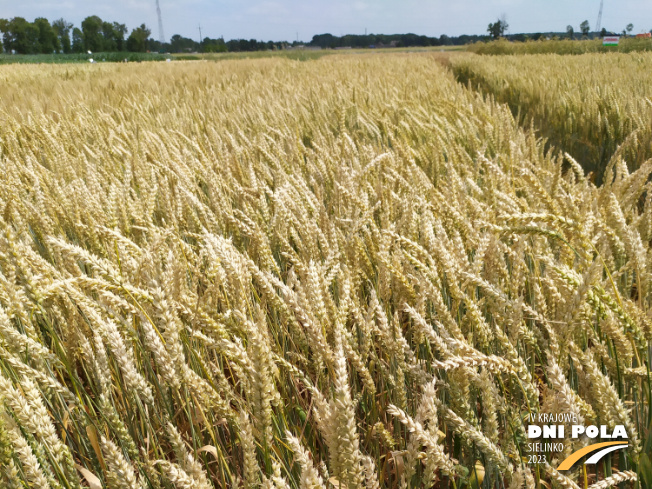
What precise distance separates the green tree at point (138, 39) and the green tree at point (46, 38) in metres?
12.8

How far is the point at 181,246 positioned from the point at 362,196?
53cm

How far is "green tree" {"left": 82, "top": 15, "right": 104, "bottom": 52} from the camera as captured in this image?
225ft

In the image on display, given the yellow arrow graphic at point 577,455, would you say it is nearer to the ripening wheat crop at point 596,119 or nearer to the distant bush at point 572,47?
the ripening wheat crop at point 596,119

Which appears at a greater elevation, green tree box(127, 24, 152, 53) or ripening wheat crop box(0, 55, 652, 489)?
green tree box(127, 24, 152, 53)

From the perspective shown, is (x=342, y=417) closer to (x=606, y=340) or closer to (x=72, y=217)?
(x=606, y=340)

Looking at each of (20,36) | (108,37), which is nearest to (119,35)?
(108,37)

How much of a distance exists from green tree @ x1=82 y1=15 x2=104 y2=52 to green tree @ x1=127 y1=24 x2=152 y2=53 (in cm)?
490

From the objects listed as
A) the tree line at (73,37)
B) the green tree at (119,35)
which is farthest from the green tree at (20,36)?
the green tree at (119,35)

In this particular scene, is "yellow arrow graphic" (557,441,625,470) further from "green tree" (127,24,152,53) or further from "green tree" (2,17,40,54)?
"green tree" (2,17,40,54)

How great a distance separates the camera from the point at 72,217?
1.38 metres

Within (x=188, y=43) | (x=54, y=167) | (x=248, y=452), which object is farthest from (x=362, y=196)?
(x=188, y=43)

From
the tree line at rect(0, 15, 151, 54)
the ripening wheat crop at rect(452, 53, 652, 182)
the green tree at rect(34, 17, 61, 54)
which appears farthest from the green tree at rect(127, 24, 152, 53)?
the ripening wheat crop at rect(452, 53, 652, 182)

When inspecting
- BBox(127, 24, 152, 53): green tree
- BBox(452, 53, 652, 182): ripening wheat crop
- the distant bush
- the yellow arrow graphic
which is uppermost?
BBox(127, 24, 152, 53): green tree

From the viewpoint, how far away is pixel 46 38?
7038 cm
